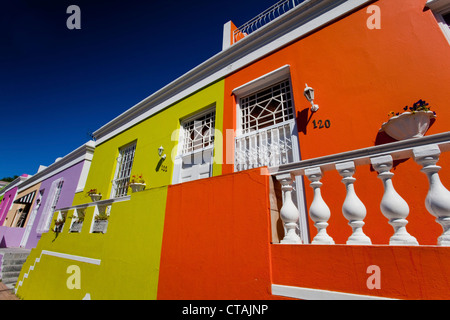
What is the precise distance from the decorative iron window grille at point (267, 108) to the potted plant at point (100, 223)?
322cm

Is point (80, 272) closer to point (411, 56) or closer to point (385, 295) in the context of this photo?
point (385, 295)

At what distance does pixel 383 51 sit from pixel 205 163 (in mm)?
3790

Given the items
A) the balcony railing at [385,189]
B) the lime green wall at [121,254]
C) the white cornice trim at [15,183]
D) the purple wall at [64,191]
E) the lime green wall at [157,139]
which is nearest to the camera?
the balcony railing at [385,189]

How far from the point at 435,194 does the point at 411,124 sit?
164 cm

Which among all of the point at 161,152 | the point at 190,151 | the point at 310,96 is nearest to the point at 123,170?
the point at 161,152

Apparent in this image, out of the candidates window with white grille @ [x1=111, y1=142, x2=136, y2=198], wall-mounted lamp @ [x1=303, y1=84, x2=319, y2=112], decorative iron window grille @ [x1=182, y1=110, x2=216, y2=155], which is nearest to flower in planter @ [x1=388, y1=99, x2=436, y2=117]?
wall-mounted lamp @ [x1=303, y1=84, x2=319, y2=112]

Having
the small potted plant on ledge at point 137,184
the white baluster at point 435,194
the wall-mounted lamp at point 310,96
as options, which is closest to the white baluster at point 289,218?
the white baluster at point 435,194

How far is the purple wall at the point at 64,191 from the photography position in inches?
357

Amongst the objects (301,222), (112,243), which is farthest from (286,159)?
(112,243)

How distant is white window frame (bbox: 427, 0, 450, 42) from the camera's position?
2921mm

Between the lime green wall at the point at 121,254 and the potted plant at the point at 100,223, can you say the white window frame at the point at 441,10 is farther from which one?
the potted plant at the point at 100,223

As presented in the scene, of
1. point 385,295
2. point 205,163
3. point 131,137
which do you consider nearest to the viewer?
point 385,295

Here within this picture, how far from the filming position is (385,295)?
130 cm

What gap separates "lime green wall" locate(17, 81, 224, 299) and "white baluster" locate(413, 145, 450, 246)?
2.60m
